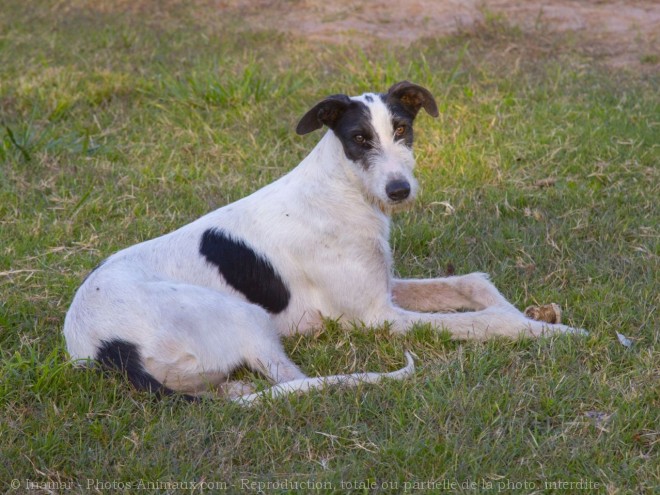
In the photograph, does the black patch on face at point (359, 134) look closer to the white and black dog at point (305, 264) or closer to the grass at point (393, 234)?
the white and black dog at point (305, 264)

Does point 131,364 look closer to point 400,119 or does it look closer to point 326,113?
point 326,113

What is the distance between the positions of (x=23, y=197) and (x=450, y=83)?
11.0 feet

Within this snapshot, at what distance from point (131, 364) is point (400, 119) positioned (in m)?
1.72

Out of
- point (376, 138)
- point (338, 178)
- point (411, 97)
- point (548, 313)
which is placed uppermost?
point (411, 97)

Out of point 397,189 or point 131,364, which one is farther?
point 397,189

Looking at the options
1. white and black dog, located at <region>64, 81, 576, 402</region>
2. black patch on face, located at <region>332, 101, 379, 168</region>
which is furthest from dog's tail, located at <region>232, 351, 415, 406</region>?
black patch on face, located at <region>332, 101, 379, 168</region>

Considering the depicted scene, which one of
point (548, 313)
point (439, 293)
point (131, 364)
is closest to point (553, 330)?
point (548, 313)

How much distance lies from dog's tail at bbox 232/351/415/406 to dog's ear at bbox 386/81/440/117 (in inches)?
53.1

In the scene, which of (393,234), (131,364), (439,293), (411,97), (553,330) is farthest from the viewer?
(393,234)

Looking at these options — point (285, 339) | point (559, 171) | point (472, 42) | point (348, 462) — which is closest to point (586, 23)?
point (472, 42)

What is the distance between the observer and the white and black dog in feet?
13.2

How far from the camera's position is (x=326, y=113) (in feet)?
14.9

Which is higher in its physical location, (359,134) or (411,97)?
(411,97)

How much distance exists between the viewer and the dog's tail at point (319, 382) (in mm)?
3814
